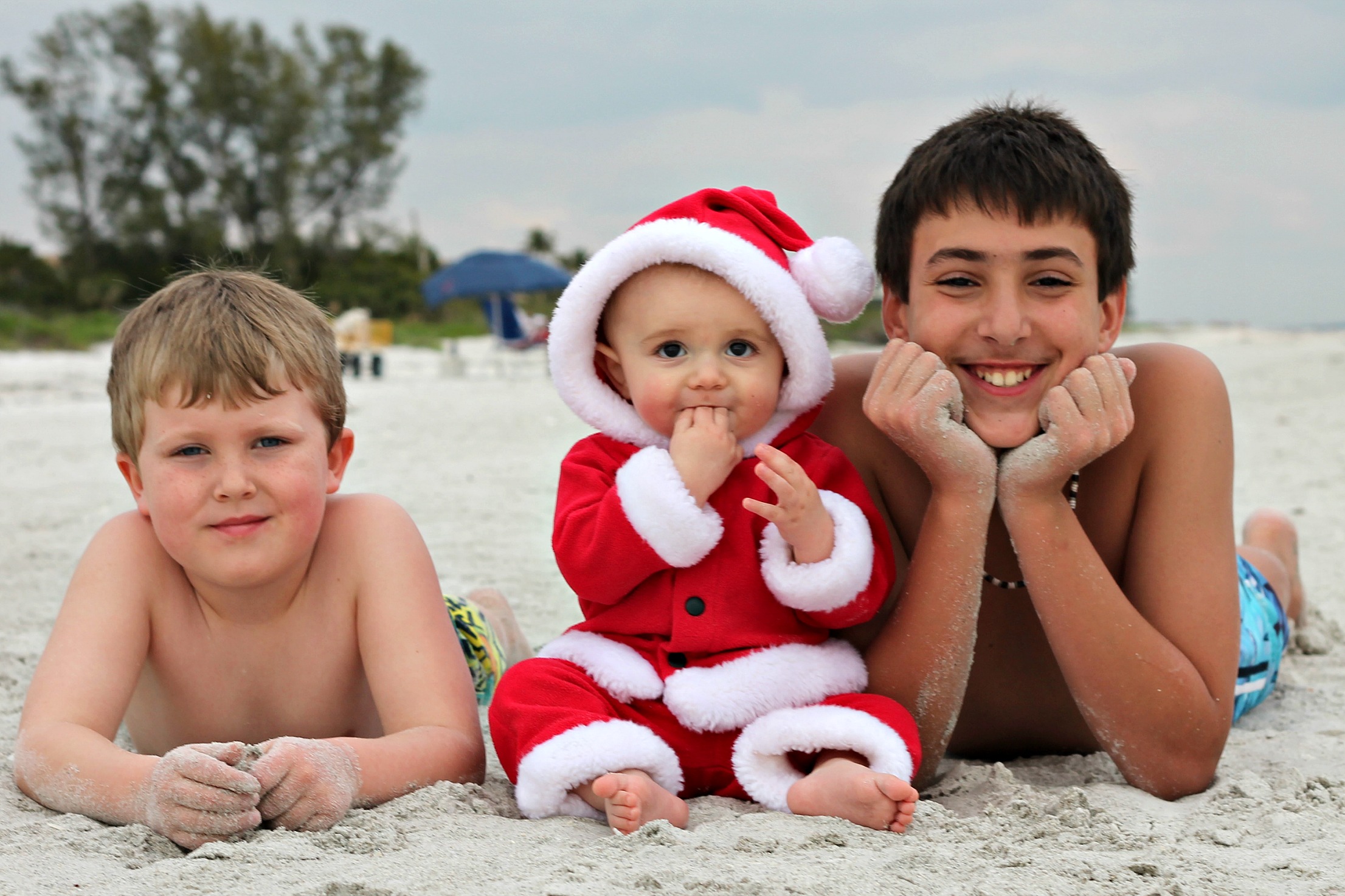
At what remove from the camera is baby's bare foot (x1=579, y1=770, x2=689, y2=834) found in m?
1.87

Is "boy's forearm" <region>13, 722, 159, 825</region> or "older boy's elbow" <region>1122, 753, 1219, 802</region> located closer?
"boy's forearm" <region>13, 722, 159, 825</region>

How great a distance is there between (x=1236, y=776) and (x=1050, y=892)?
88 cm

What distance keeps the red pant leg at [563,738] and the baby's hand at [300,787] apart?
0.32 metres

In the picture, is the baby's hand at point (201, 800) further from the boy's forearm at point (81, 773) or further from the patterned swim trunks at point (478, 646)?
the patterned swim trunks at point (478, 646)

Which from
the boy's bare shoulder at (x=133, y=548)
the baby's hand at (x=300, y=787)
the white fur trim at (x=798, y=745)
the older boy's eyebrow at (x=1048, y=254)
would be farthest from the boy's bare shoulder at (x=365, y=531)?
the older boy's eyebrow at (x=1048, y=254)

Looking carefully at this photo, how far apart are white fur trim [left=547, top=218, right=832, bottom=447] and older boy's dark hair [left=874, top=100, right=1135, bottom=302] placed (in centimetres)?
31

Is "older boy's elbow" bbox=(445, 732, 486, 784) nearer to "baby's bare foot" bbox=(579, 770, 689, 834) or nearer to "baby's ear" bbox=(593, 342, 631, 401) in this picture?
"baby's bare foot" bbox=(579, 770, 689, 834)

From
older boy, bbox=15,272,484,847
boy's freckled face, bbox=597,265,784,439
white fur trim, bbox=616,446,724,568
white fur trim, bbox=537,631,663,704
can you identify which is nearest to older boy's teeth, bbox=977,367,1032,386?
boy's freckled face, bbox=597,265,784,439

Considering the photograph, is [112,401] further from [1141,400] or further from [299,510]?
[1141,400]

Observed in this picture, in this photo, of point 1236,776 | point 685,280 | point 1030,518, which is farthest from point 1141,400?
point 685,280

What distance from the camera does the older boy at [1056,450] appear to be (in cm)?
209

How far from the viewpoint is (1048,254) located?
2174 mm

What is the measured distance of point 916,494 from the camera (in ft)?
8.25

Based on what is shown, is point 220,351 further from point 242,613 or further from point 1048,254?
point 1048,254
